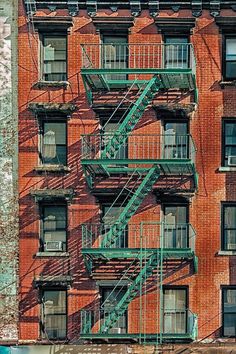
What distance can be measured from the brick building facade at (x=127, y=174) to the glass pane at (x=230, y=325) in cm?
5

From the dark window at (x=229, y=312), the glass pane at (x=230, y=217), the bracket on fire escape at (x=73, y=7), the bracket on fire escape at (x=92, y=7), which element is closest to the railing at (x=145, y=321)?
the dark window at (x=229, y=312)

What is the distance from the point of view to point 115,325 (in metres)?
22.3

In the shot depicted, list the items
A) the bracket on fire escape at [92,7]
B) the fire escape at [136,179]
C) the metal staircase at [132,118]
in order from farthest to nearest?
the bracket on fire escape at [92,7] → the fire escape at [136,179] → the metal staircase at [132,118]

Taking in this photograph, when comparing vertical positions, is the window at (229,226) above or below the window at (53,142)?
below

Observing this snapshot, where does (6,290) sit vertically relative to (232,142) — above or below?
below

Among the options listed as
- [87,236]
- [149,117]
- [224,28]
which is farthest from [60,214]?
[224,28]

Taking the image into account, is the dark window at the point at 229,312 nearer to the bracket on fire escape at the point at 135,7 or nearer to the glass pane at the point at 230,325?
the glass pane at the point at 230,325

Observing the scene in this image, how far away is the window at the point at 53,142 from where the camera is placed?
22.8 meters

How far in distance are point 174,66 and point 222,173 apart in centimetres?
441

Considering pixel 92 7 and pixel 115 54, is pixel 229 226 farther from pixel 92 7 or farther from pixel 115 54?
pixel 92 7

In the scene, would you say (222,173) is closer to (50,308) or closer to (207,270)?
(207,270)

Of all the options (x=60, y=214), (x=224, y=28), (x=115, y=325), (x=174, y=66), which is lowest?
(x=115, y=325)

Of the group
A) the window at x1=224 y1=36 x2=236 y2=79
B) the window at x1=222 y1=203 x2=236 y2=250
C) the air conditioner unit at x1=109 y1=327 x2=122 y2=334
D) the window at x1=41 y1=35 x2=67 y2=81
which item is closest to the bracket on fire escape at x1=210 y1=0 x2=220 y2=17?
the window at x1=224 y1=36 x2=236 y2=79

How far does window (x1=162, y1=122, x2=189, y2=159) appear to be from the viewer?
2256cm
